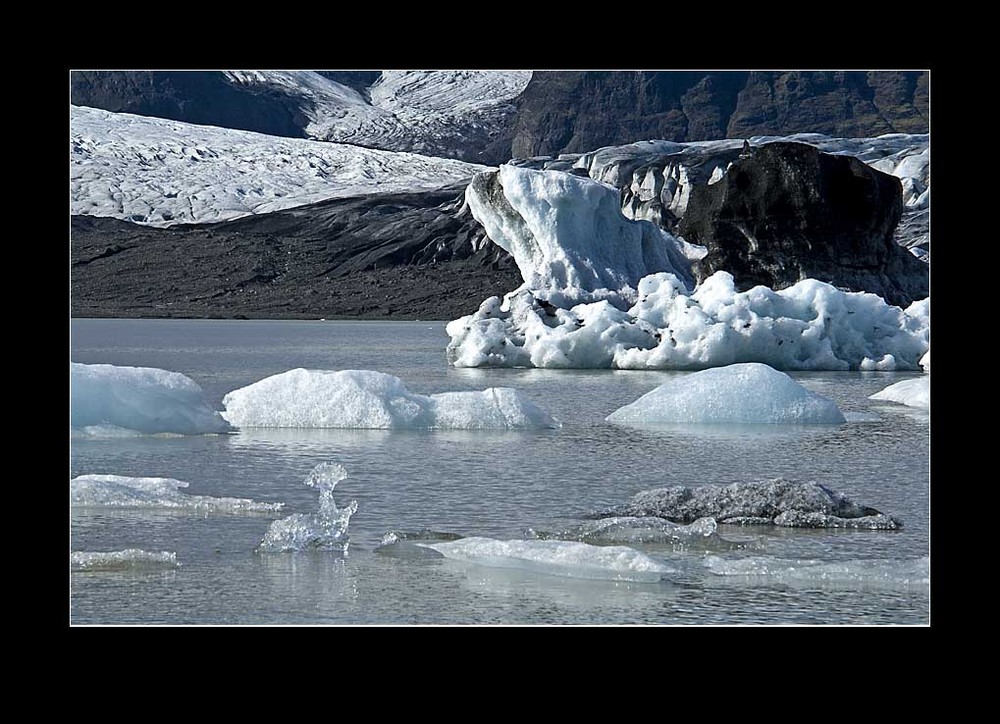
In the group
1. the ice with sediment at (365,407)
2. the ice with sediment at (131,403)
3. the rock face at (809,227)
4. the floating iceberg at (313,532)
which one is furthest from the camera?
the rock face at (809,227)

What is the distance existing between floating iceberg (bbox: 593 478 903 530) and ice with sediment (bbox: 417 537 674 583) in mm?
766

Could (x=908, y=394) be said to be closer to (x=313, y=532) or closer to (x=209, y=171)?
(x=313, y=532)

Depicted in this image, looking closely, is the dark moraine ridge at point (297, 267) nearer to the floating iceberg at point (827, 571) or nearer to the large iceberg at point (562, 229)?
the large iceberg at point (562, 229)

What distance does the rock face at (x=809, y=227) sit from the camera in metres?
27.5

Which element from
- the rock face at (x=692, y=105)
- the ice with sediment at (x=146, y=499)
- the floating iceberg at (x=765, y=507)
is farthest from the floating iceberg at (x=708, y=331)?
the rock face at (x=692, y=105)

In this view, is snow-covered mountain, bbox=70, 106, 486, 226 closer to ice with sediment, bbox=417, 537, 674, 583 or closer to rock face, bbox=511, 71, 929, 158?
rock face, bbox=511, 71, 929, 158

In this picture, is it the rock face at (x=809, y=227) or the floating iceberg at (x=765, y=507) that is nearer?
the floating iceberg at (x=765, y=507)

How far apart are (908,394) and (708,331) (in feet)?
12.8

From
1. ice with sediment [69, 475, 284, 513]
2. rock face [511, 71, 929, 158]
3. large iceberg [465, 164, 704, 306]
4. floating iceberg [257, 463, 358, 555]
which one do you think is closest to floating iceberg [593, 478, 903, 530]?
floating iceberg [257, 463, 358, 555]

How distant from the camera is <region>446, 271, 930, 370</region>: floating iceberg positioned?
15383mm

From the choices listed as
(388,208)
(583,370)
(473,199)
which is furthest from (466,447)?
(388,208)

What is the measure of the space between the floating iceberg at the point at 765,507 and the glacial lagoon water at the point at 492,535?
0.36 ft

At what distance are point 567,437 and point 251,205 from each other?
5515 centimetres

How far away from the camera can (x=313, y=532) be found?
4.92 meters
